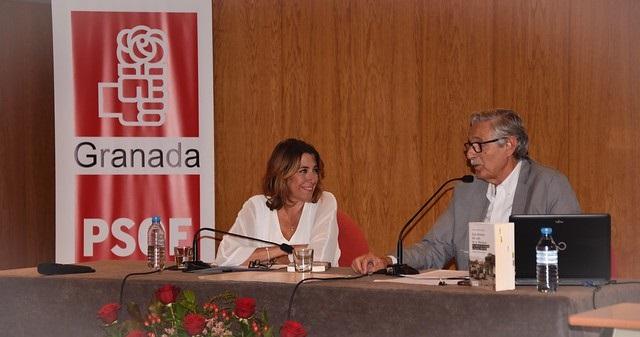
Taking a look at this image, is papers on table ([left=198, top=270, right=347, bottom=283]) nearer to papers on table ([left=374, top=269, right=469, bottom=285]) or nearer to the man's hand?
the man's hand

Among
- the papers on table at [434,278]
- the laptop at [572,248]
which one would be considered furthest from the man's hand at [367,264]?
the laptop at [572,248]

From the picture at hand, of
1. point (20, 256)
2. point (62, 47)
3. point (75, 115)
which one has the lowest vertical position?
point (20, 256)

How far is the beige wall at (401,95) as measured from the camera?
5355mm

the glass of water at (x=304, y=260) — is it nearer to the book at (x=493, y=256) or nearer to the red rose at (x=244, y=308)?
the book at (x=493, y=256)

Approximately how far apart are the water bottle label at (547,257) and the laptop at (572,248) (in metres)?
0.12

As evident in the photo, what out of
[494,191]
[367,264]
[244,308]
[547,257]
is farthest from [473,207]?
[244,308]

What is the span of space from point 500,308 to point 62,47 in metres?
3.58

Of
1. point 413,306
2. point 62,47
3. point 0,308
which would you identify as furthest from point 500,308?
point 62,47

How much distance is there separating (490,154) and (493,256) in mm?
1012

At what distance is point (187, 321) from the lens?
2766mm

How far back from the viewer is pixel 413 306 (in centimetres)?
314

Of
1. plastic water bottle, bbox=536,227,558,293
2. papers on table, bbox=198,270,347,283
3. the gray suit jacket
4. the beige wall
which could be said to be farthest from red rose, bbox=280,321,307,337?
the beige wall

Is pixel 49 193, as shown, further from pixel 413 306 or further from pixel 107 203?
pixel 413 306

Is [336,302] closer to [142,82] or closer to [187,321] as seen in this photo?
[187,321]
